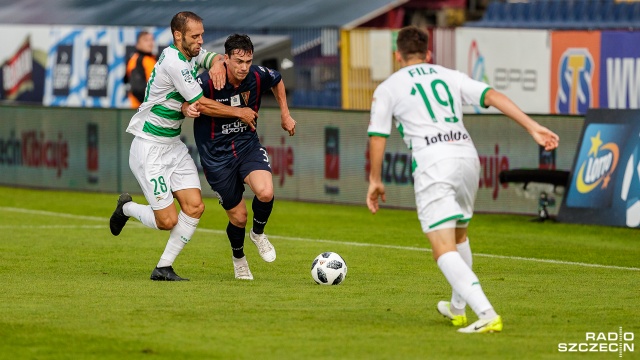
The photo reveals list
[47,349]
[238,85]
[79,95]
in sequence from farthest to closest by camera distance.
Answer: [79,95] → [238,85] → [47,349]

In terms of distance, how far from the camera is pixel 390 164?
63.5 ft

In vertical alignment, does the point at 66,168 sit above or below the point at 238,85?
below

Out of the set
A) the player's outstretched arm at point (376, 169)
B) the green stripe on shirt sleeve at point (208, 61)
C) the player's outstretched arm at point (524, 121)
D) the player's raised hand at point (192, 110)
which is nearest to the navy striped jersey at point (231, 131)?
the green stripe on shirt sleeve at point (208, 61)

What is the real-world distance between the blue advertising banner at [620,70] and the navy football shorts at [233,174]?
1141 centimetres

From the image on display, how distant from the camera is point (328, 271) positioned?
1137 centimetres

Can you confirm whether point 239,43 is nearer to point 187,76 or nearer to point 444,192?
point 187,76

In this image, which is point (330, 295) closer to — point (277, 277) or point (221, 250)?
point (277, 277)

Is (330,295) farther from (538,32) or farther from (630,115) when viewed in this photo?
(538,32)

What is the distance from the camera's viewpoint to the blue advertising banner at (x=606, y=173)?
16297 millimetres

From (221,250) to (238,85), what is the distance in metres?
3.50

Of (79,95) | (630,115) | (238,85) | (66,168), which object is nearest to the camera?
(238,85)

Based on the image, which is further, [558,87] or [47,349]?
[558,87]

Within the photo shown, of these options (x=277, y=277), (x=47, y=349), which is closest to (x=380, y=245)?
(x=277, y=277)

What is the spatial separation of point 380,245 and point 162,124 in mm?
4354
